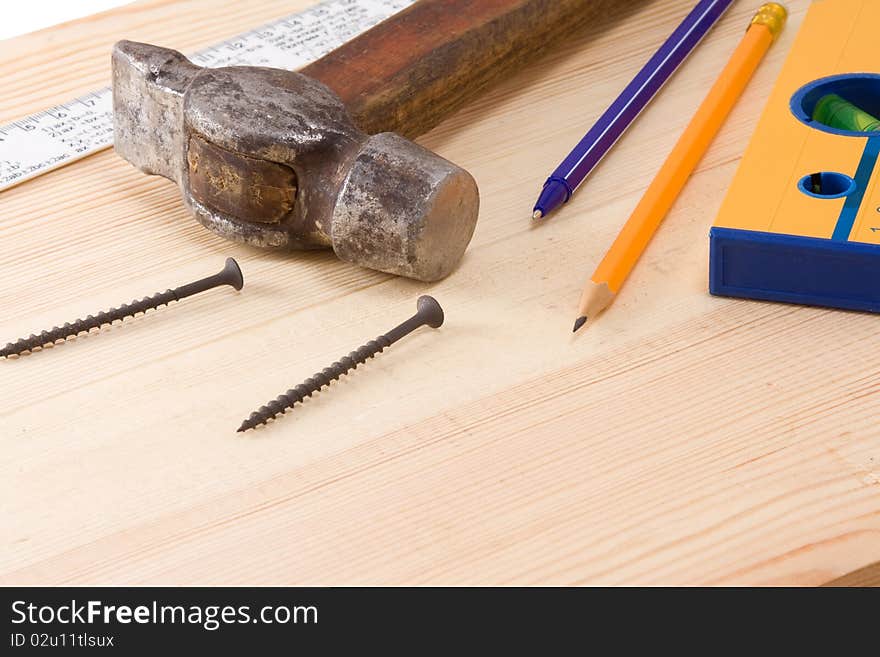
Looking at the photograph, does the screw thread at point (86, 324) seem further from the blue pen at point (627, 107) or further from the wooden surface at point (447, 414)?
the blue pen at point (627, 107)

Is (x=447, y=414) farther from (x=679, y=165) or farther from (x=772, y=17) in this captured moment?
(x=772, y=17)

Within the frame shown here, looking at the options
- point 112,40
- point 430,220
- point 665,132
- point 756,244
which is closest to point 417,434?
point 430,220

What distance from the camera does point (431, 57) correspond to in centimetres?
122

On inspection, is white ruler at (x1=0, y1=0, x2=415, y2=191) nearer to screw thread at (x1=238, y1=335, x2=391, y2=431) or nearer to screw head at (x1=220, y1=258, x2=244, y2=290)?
screw head at (x1=220, y1=258, x2=244, y2=290)

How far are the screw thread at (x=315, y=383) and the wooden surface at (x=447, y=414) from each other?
15mm

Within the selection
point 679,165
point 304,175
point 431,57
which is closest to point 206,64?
point 431,57

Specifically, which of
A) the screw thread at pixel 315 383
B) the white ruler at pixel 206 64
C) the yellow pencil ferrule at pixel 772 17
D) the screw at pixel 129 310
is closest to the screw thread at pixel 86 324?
the screw at pixel 129 310

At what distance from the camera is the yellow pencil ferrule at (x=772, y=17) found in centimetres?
135

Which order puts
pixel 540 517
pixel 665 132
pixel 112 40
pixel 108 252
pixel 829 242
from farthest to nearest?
pixel 112 40
pixel 665 132
pixel 108 252
pixel 829 242
pixel 540 517

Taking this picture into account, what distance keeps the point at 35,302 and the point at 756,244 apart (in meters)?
0.56

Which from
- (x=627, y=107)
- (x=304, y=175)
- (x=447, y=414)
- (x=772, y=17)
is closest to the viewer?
(x=447, y=414)

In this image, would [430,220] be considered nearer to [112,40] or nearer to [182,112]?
[182,112]

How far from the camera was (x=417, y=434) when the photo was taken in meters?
0.90

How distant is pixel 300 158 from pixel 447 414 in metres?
0.24
